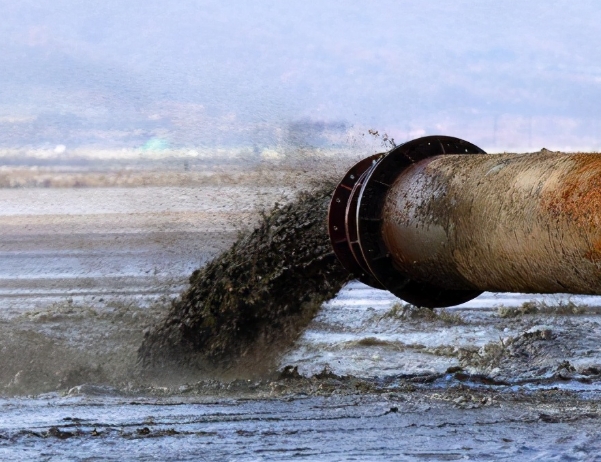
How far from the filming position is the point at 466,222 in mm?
3992

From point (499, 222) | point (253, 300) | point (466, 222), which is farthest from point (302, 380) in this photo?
point (499, 222)

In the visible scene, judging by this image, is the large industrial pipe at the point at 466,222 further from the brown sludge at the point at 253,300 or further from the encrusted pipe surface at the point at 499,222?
the brown sludge at the point at 253,300

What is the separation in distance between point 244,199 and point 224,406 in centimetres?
211

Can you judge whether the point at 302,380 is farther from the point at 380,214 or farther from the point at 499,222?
the point at 499,222

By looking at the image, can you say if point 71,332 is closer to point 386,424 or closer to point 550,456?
point 386,424

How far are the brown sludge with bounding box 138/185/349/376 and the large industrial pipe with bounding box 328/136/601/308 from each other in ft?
2.76

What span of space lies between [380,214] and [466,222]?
86 centimetres

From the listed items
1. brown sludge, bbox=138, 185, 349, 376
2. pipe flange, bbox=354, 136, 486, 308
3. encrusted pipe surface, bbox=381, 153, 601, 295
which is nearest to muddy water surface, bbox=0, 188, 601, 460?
brown sludge, bbox=138, 185, 349, 376

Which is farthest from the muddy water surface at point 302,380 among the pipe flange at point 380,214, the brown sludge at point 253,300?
the pipe flange at point 380,214

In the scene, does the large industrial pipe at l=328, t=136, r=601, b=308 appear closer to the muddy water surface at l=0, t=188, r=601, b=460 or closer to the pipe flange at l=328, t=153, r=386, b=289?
the pipe flange at l=328, t=153, r=386, b=289

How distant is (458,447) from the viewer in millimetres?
4117

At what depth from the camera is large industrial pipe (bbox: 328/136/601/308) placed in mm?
3357

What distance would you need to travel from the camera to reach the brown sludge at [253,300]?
19.7ft

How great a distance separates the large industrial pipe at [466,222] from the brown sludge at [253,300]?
0.84 metres
